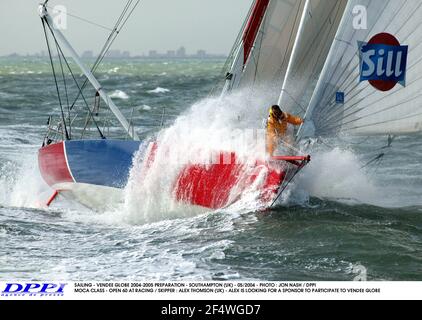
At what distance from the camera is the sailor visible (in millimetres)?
9000

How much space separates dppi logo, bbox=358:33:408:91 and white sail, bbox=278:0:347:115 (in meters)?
1.23

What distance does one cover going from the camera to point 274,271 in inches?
281

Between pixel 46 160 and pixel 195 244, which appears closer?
pixel 195 244

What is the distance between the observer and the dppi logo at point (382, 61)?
8867mm

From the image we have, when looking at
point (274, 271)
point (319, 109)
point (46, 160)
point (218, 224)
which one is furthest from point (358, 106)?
point (46, 160)

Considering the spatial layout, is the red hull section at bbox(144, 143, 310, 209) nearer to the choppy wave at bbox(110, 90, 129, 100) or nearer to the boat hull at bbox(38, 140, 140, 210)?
the boat hull at bbox(38, 140, 140, 210)

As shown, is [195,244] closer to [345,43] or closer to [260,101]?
[345,43]

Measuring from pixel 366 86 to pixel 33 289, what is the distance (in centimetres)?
468

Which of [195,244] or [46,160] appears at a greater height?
[46,160]

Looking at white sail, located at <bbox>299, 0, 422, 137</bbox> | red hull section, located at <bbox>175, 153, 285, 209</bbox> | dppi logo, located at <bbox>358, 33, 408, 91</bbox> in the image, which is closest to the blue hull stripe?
red hull section, located at <bbox>175, 153, 285, 209</bbox>

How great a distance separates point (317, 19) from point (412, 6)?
162 cm

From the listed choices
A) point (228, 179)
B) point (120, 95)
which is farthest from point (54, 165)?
point (120, 95)

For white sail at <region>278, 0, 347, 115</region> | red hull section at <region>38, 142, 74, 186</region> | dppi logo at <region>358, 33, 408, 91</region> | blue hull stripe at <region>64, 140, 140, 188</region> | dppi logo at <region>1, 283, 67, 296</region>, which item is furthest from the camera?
red hull section at <region>38, 142, 74, 186</region>
